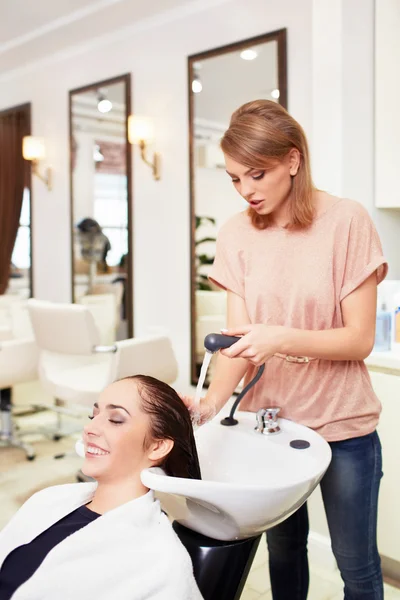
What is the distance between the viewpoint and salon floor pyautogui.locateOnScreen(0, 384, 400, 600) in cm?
213

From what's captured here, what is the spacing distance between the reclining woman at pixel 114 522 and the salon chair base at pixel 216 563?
0.05 m

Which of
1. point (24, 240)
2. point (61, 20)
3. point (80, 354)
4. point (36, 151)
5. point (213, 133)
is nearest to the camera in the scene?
point (80, 354)

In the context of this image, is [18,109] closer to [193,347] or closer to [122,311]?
[122,311]

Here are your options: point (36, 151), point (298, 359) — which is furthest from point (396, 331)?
point (36, 151)

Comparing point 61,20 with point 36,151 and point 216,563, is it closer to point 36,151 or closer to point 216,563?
point 36,151

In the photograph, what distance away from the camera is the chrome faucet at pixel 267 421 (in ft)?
4.24

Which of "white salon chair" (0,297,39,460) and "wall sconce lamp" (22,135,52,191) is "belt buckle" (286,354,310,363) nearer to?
"white salon chair" (0,297,39,460)

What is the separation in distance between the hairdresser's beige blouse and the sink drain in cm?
12

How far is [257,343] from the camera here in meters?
1.16

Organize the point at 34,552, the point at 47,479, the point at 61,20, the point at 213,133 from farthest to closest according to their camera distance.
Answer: the point at 61,20, the point at 213,133, the point at 47,479, the point at 34,552

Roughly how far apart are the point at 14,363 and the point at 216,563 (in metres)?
2.52

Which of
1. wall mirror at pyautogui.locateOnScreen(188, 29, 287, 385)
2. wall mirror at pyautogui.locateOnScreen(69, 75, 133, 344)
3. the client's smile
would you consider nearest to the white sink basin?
the client's smile

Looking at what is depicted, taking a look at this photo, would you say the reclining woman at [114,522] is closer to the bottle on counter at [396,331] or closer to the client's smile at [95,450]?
the client's smile at [95,450]

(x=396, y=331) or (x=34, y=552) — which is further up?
(x=396, y=331)
